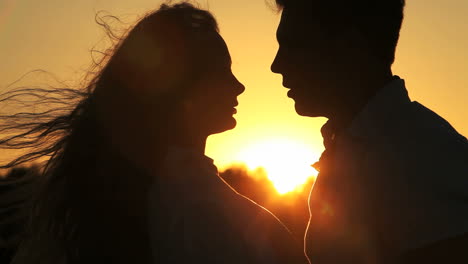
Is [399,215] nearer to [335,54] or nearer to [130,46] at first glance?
[335,54]

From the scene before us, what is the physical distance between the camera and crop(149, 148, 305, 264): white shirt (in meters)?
4.90

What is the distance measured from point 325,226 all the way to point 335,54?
3.14 feet

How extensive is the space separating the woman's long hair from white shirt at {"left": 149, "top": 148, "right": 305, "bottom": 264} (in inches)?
4.2

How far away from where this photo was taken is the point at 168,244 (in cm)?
494

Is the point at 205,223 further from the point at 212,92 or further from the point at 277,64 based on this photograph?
the point at 277,64

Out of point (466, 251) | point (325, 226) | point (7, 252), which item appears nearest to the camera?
point (466, 251)

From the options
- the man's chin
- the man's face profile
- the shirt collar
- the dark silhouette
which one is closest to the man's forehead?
the man's face profile

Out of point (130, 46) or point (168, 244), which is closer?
point (168, 244)

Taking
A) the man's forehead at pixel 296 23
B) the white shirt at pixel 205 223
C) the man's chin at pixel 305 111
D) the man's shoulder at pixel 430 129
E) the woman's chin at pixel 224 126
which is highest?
the man's forehead at pixel 296 23

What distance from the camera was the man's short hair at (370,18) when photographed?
Result: 4.11 metres

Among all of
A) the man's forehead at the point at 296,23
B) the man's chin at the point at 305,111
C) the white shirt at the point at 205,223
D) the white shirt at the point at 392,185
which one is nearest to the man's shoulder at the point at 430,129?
the white shirt at the point at 392,185

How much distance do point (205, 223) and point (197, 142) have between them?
58cm

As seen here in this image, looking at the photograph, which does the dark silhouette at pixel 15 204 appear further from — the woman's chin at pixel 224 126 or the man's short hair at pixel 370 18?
the man's short hair at pixel 370 18

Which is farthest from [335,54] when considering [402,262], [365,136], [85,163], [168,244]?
[85,163]
